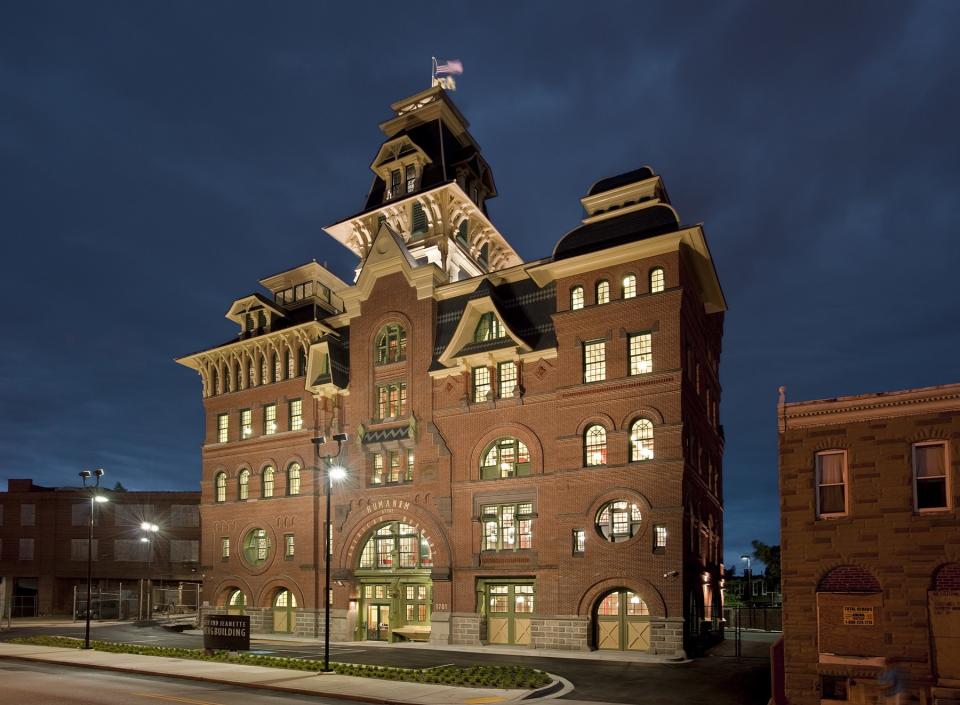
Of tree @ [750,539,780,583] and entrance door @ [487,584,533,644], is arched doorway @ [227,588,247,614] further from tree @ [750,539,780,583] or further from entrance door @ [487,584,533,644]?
tree @ [750,539,780,583]

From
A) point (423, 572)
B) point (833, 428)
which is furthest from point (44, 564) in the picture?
point (833, 428)

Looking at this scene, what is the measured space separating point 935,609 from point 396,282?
32303mm

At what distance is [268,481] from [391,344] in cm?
1262

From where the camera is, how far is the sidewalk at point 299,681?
72.8ft

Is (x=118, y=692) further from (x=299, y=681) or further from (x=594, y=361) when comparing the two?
(x=594, y=361)

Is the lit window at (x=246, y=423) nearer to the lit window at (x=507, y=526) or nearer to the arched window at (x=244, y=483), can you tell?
the arched window at (x=244, y=483)

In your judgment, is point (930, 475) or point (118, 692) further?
point (118, 692)

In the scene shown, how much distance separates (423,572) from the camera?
134 feet

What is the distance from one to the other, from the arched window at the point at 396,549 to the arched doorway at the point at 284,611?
6253 mm

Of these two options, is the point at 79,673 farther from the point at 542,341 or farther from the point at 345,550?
the point at 542,341

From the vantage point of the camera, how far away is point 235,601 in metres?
49.9

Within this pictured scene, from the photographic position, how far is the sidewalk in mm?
22203

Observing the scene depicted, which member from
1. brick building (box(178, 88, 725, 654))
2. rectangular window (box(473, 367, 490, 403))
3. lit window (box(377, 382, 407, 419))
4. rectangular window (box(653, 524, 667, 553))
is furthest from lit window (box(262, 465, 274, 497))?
rectangular window (box(653, 524, 667, 553))

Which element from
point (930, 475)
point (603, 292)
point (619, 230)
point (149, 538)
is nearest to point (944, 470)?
point (930, 475)
